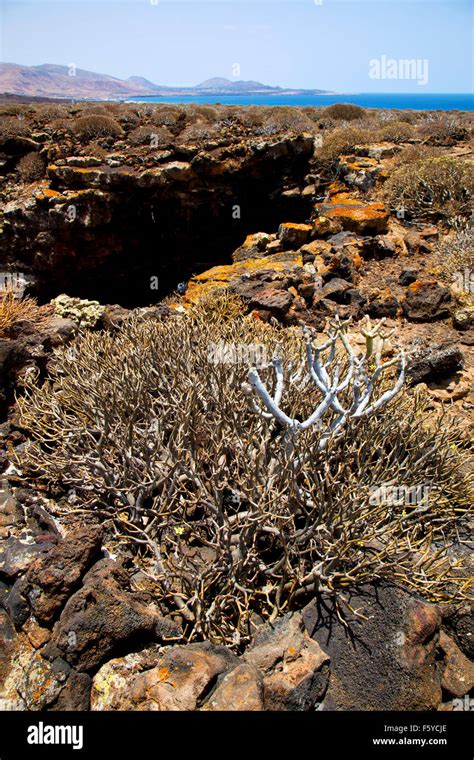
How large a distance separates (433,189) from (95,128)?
8746mm

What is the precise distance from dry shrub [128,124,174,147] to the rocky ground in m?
0.10

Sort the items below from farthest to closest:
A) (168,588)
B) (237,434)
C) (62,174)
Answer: (62,174) → (237,434) → (168,588)

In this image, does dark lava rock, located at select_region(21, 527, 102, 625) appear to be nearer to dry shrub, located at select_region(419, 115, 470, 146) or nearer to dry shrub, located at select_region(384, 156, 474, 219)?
dry shrub, located at select_region(384, 156, 474, 219)

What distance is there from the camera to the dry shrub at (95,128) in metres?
11.8

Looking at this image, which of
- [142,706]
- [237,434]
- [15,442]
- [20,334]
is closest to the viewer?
[142,706]

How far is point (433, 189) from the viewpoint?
8344mm

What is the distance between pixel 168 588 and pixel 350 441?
1.56 metres

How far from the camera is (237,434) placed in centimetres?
310

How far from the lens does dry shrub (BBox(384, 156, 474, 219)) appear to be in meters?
8.12

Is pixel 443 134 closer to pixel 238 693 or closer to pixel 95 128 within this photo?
pixel 95 128

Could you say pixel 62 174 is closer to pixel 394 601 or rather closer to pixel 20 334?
pixel 20 334

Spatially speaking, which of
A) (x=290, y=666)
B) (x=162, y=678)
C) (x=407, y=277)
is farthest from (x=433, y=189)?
(x=162, y=678)
